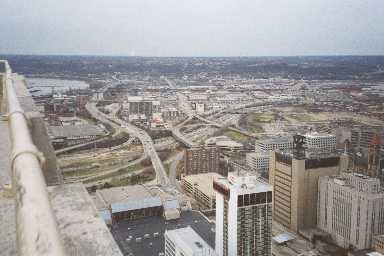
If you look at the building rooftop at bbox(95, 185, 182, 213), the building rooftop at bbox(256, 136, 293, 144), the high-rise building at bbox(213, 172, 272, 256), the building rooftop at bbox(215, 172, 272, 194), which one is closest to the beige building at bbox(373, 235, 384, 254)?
the high-rise building at bbox(213, 172, 272, 256)

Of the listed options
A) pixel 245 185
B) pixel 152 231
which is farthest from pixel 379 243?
pixel 152 231

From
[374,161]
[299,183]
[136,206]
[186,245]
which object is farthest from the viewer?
[374,161]

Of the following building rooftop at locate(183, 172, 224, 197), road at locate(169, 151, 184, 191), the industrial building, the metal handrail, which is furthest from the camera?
road at locate(169, 151, 184, 191)

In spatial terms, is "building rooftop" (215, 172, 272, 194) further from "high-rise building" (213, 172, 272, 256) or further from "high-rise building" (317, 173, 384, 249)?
"high-rise building" (317, 173, 384, 249)

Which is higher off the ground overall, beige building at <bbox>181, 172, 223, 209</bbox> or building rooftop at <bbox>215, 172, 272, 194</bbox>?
building rooftop at <bbox>215, 172, 272, 194</bbox>

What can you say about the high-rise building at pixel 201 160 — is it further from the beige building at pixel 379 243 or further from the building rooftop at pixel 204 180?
the beige building at pixel 379 243

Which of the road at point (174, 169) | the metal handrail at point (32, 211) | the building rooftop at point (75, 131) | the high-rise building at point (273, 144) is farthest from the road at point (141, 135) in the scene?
the metal handrail at point (32, 211)

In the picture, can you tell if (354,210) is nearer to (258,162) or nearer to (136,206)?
(136,206)

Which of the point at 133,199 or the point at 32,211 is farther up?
the point at 32,211
